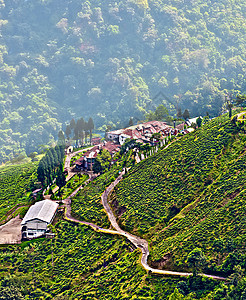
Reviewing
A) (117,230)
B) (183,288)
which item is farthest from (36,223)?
(183,288)

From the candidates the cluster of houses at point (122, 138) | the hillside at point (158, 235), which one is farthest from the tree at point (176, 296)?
the cluster of houses at point (122, 138)

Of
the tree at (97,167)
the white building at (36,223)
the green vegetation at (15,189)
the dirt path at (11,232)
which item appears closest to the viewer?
the white building at (36,223)

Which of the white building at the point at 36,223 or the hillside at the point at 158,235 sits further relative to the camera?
the white building at the point at 36,223

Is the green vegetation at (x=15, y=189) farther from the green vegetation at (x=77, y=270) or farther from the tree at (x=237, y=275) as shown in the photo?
the tree at (x=237, y=275)

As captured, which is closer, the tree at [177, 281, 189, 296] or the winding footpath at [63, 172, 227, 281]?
the tree at [177, 281, 189, 296]

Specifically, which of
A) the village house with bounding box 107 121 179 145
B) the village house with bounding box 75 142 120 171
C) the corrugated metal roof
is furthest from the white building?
the village house with bounding box 107 121 179 145

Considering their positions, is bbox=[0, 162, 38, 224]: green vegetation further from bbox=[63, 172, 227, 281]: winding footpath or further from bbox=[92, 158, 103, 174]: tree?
bbox=[92, 158, 103, 174]: tree
